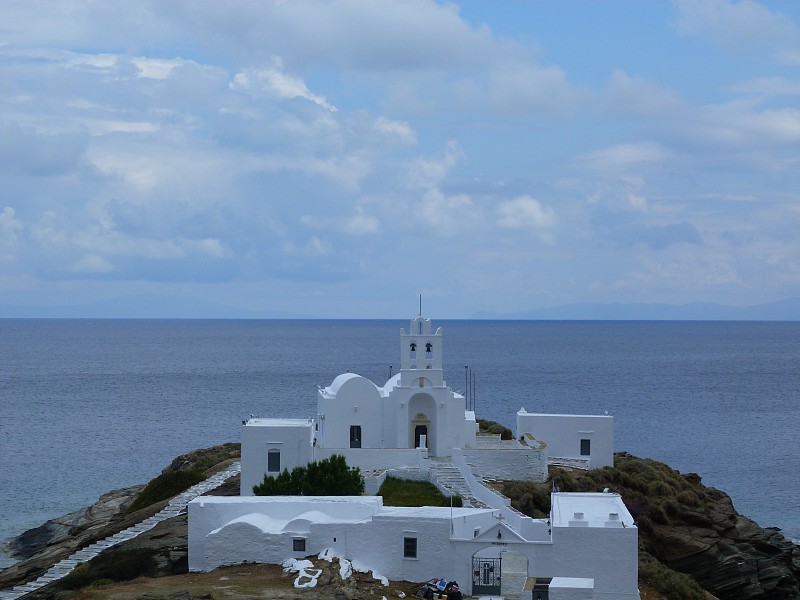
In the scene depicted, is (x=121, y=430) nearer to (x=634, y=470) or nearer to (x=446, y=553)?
(x=634, y=470)

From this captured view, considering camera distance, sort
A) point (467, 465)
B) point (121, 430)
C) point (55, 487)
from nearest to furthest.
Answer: point (467, 465) → point (55, 487) → point (121, 430)

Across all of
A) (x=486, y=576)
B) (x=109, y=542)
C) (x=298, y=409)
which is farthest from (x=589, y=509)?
(x=298, y=409)

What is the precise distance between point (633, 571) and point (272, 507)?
11.6 metres

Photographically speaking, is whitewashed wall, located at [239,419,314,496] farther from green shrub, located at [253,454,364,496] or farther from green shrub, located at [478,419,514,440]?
green shrub, located at [478,419,514,440]

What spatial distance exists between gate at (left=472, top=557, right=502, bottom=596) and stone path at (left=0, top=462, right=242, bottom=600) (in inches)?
573

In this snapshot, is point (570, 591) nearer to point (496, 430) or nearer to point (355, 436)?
point (355, 436)

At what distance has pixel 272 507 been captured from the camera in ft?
115

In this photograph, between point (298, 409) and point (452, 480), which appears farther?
point (298, 409)

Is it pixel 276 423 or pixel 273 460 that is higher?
pixel 276 423

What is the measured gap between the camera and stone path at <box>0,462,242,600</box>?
123ft

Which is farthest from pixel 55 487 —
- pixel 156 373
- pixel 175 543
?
pixel 156 373

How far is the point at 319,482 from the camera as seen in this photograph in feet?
128

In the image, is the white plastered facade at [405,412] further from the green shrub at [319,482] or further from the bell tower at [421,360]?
the green shrub at [319,482]

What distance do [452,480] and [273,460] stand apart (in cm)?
750
